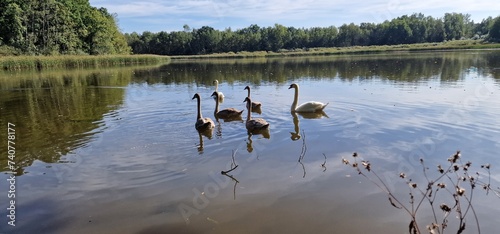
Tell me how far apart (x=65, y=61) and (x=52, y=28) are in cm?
2417

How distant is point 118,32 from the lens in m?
99.2

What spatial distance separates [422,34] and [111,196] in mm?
140185

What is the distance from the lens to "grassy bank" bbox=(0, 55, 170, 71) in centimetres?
4714

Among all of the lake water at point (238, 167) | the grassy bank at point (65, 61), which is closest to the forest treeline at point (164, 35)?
the grassy bank at point (65, 61)

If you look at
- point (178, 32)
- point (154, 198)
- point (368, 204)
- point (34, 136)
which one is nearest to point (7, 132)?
point (34, 136)

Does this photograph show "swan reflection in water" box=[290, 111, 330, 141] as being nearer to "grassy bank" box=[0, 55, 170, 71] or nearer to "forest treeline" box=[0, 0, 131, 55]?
"grassy bank" box=[0, 55, 170, 71]

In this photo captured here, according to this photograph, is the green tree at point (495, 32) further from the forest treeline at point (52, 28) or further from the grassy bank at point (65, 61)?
the forest treeline at point (52, 28)

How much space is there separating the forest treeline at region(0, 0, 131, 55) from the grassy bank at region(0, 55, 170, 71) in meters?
15.1

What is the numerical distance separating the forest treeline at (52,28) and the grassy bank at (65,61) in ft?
49.4

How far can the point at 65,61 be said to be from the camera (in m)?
55.1

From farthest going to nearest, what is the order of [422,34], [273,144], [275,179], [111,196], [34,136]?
1. [422,34]
2. [34,136]
3. [273,144]
4. [275,179]
5. [111,196]

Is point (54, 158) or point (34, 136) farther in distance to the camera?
Result: point (34, 136)

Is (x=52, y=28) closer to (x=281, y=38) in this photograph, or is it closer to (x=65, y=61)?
(x=65, y=61)

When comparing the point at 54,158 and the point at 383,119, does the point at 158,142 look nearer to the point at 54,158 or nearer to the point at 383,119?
the point at 54,158
